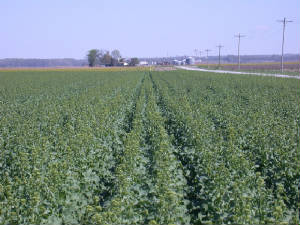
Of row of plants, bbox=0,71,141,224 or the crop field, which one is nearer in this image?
the crop field

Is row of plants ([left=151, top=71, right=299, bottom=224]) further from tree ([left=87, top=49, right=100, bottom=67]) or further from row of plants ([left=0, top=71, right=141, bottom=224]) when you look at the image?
tree ([left=87, top=49, right=100, bottom=67])

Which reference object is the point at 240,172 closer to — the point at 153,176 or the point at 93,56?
the point at 153,176

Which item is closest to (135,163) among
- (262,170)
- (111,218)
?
(262,170)

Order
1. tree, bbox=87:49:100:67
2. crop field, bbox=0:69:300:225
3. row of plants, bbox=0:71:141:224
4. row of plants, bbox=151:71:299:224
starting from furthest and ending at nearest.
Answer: tree, bbox=87:49:100:67
row of plants, bbox=0:71:141:224
row of plants, bbox=151:71:299:224
crop field, bbox=0:69:300:225

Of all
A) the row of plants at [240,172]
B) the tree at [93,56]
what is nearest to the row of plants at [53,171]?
the row of plants at [240,172]

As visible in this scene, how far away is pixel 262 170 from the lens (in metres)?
9.06

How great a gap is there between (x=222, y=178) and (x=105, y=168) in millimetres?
3509

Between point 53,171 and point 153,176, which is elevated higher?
point 53,171

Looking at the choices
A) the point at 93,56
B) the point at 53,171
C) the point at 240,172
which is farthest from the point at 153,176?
the point at 93,56

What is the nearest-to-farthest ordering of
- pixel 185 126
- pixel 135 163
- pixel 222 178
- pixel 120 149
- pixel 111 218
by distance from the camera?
pixel 111 218 < pixel 222 178 < pixel 135 163 < pixel 120 149 < pixel 185 126

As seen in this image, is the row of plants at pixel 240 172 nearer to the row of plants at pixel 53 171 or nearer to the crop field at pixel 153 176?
the crop field at pixel 153 176

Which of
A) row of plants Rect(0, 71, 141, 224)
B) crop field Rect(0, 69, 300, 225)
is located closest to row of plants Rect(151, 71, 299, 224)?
crop field Rect(0, 69, 300, 225)

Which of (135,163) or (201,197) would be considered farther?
(135,163)

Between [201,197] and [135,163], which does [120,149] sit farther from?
[201,197]
